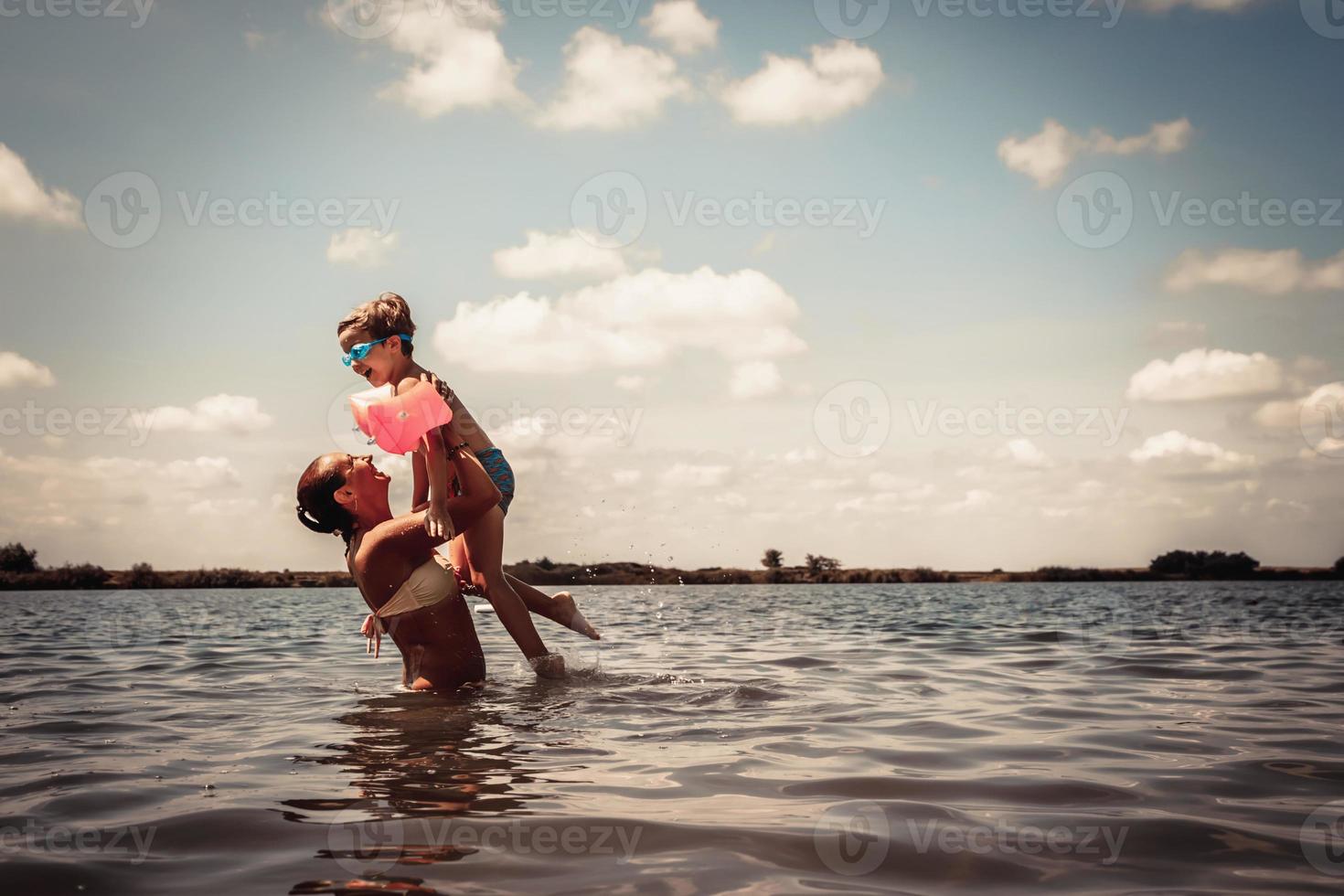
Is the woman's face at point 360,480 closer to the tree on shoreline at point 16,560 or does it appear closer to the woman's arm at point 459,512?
the woman's arm at point 459,512

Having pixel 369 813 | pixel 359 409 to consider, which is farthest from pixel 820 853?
pixel 359 409

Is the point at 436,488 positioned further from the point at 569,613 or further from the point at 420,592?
the point at 569,613

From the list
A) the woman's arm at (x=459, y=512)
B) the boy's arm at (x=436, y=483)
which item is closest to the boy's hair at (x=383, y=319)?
the boy's arm at (x=436, y=483)

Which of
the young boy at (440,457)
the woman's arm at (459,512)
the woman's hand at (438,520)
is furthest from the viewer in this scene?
the woman's arm at (459,512)

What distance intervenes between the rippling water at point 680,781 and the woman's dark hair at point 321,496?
1451 millimetres

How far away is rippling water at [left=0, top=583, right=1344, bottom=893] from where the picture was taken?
3414 mm

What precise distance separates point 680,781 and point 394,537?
2.88 metres

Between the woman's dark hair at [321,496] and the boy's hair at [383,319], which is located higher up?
the boy's hair at [383,319]

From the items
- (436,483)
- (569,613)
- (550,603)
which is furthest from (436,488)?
(569,613)

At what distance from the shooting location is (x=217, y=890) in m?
3.20

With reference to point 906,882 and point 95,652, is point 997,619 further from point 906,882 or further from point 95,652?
point 906,882

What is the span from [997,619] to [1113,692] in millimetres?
13252

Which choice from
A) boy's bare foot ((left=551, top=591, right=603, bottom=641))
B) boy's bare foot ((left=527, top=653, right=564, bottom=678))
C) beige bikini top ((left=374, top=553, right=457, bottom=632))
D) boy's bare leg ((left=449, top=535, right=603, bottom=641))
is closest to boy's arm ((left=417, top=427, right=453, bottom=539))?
beige bikini top ((left=374, top=553, right=457, bottom=632))

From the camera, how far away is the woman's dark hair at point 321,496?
6504 mm
